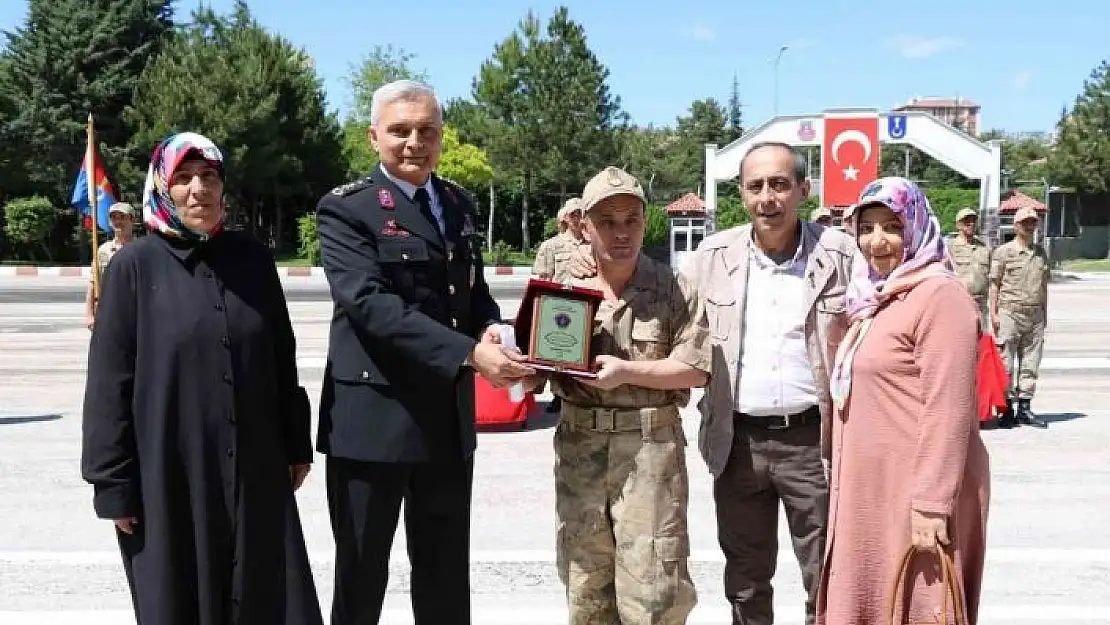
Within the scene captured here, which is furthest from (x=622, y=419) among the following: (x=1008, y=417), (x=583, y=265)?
(x=1008, y=417)

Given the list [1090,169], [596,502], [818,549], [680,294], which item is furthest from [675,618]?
[1090,169]

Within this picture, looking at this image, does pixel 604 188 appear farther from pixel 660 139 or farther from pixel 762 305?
pixel 660 139

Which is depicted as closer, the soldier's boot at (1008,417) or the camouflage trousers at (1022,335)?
the soldier's boot at (1008,417)

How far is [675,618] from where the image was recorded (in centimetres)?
342

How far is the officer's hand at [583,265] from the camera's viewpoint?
141 inches

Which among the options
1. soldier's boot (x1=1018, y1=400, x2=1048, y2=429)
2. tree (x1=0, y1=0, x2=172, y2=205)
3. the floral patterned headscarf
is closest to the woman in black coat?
the floral patterned headscarf

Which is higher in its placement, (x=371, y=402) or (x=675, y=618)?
(x=371, y=402)

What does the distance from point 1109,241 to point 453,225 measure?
5485cm

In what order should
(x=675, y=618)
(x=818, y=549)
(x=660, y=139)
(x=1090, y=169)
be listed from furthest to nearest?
(x=660, y=139), (x=1090, y=169), (x=818, y=549), (x=675, y=618)

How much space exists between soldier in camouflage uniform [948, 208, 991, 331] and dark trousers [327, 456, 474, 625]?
7807 mm

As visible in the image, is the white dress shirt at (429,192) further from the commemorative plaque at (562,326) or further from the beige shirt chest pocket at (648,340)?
the beige shirt chest pocket at (648,340)

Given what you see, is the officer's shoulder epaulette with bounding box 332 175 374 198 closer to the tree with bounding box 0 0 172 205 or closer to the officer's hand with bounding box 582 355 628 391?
the officer's hand with bounding box 582 355 628 391

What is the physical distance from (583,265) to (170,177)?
141cm

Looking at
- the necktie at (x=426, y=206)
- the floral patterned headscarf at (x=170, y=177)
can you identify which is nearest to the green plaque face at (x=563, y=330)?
the necktie at (x=426, y=206)
